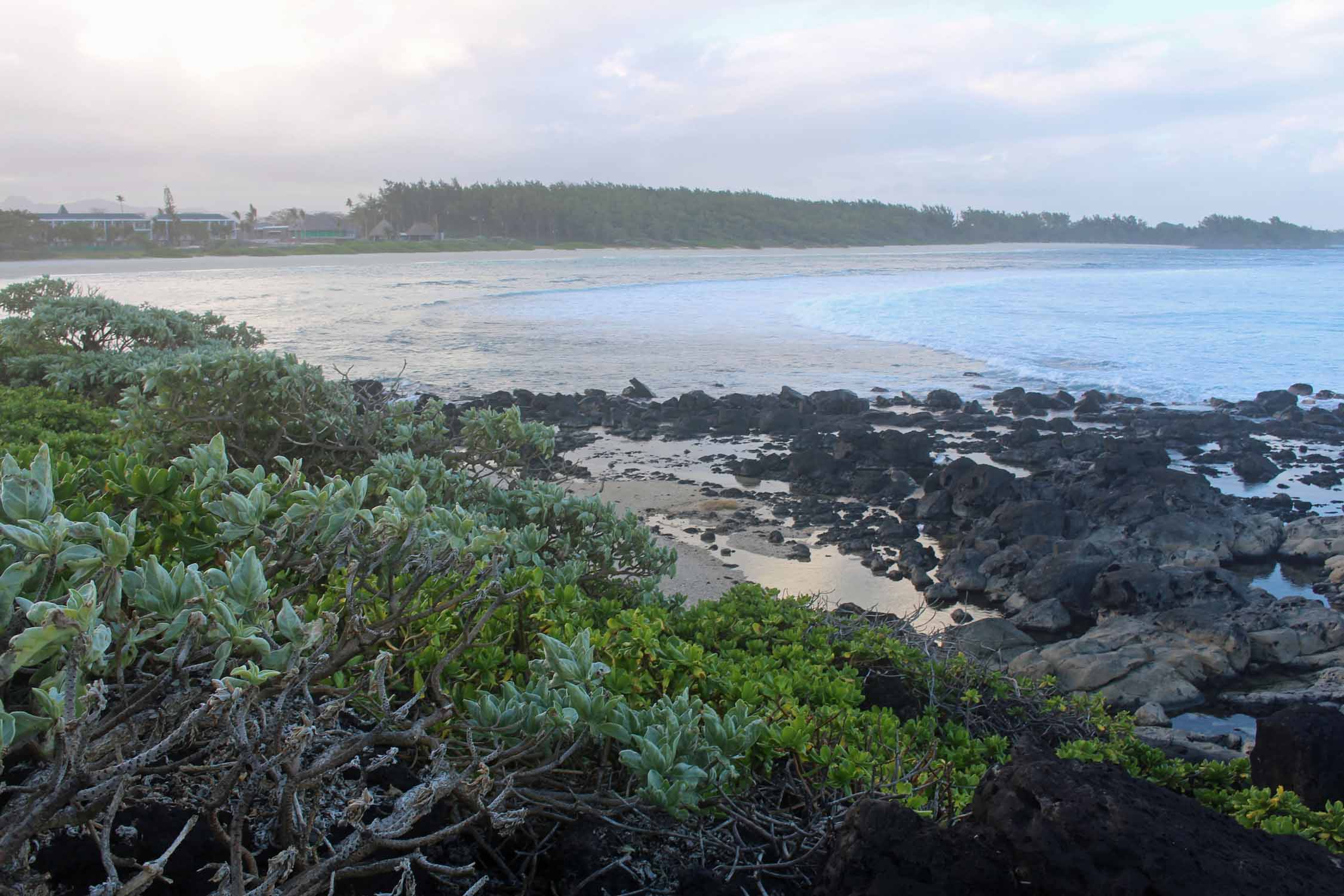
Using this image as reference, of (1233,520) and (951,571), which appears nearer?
(951,571)

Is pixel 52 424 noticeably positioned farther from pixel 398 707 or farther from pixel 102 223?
pixel 102 223

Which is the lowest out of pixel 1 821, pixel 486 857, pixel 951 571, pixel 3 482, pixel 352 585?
pixel 951 571

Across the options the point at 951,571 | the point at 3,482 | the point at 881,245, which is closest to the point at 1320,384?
the point at 951,571

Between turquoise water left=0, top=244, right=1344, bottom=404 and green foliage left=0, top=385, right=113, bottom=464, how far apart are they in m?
10.2

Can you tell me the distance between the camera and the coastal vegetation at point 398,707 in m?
1.48

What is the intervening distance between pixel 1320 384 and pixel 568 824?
2029 centimetres

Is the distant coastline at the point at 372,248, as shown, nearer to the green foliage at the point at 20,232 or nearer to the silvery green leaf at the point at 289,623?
the green foliage at the point at 20,232

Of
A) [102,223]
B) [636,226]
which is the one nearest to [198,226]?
[102,223]

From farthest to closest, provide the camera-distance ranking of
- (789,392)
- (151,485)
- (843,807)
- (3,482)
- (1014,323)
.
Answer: (1014,323), (789,392), (151,485), (843,807), (3,482)

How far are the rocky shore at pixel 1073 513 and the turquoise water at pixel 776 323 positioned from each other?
2.66m

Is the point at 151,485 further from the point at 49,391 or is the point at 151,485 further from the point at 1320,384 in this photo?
the point at 1320,384

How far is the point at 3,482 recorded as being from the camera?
5.61 ft

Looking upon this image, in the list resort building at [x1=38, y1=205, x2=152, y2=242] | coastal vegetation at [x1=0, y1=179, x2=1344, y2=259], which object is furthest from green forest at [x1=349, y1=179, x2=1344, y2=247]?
resort building at [x1=38, y1=205, x2=152, y2=242]

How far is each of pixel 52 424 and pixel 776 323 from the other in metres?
23.4
